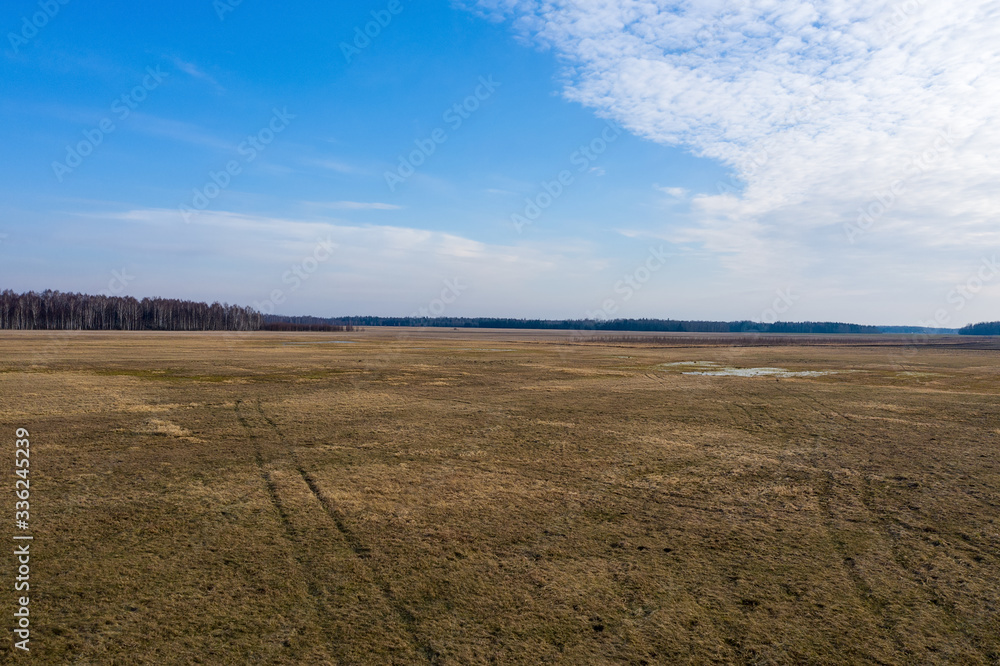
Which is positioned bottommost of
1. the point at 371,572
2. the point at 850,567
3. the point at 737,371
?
the point at 371,572

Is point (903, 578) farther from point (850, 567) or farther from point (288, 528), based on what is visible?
point (288, 528)

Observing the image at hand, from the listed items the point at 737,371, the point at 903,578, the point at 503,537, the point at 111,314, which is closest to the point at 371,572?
the point at 503,537

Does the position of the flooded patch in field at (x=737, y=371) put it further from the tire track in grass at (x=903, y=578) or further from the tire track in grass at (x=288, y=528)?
the tire track in grass at (x=288, y=528)

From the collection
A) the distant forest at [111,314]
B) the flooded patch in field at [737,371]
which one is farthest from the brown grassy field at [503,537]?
the distant forest at [111,314]

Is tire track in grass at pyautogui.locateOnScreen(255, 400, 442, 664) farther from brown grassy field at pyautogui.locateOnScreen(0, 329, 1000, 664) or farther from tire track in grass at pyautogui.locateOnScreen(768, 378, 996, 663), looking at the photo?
tire track in grass at pyautogui.locateOnScreen(768, 378, 996, 663)

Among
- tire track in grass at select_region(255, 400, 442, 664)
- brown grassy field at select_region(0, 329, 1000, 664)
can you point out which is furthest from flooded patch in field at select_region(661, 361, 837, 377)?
tire track in grass at select_region(255, 400, 442, 664)

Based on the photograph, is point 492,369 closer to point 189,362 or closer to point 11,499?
point 189,362

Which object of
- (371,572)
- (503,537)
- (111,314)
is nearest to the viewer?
(371,572)
